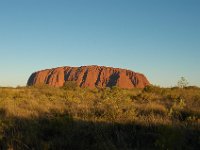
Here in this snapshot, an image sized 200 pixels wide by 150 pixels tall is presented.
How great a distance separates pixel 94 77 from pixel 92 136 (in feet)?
413

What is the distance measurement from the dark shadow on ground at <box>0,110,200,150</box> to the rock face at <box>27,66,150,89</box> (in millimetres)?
117029

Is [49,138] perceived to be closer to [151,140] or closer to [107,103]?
[151,140]

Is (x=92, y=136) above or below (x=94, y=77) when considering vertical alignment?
below

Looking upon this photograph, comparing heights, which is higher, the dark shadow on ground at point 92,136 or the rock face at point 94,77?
the rock face at point 94,77

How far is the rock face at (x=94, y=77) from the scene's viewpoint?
130500 mm

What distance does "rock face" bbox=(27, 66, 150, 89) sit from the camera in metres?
130

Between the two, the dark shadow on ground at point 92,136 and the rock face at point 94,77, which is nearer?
the dark shadow on ground at point 92,136

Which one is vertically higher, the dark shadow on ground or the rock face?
the rock face

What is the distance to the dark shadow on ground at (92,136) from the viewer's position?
689 centimetres

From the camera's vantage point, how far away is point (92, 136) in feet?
25.5

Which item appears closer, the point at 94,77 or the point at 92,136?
the point at 92,136

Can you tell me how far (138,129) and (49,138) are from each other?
2.01 metres

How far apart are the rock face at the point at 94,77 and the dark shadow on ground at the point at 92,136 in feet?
384

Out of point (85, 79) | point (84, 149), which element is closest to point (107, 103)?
point (84, 149)
